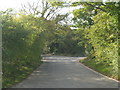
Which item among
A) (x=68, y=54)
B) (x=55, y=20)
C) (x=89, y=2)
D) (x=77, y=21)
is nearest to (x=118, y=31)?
(x=89, y=2)

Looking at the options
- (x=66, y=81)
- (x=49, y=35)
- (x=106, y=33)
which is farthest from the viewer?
(x=49, y=35)

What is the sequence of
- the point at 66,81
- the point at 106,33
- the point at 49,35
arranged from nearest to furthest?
the point at 66,81 < the point at 106,33 < the point at 49,35

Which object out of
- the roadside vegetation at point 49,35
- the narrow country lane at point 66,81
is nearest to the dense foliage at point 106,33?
the roadside vegetation at point 49,35

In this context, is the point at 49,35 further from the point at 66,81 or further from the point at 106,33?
the point at 66,81

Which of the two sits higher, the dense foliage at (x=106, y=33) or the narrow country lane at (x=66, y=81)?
the dense foliage at (x=106, y=33)

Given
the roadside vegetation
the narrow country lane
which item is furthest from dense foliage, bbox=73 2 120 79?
the narrow country lane

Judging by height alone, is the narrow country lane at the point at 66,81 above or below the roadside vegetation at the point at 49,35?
below

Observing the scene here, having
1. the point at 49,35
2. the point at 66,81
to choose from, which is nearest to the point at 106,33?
the point at 66,81

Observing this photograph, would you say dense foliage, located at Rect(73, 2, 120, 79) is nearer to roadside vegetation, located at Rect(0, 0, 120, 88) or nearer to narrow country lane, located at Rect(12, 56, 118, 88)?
roadside vegetation, located at Rect(0, 0, 120, 88)

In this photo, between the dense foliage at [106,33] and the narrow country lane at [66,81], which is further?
the dense foliage at [106,33]

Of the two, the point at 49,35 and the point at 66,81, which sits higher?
the point at 49,35

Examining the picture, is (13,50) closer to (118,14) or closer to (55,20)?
(118,14)

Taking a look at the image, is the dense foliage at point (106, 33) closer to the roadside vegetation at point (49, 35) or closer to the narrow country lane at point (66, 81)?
the roadside vegetation at point (49, 35)

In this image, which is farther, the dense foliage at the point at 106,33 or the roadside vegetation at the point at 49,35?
the dense foliage at the point at 106,33
